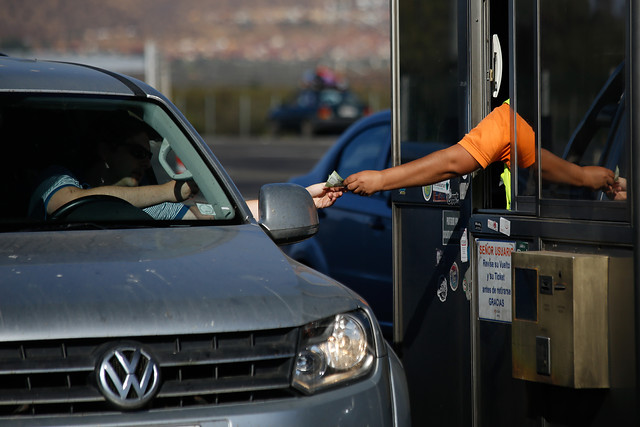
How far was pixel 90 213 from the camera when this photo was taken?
402cm

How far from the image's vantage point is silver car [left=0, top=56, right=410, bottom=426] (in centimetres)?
292

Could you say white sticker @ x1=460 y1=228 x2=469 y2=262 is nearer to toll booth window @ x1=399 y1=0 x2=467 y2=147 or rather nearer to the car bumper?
toll booth window @ x1=399 y1=0 x2=467 y2=147

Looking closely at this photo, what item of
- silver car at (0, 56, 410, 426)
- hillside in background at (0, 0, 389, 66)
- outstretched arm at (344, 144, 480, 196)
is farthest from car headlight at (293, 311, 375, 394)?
hillside in background at (0, 0, 389, 66)

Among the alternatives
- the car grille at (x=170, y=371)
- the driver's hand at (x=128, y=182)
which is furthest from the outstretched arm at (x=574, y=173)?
the driver's hand at (x=128, y=182)

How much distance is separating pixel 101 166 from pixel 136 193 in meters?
0.25

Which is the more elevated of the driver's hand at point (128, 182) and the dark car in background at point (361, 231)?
the driver's hand at point (128, 182)

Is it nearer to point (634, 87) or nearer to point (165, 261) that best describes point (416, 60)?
point (634, 87)

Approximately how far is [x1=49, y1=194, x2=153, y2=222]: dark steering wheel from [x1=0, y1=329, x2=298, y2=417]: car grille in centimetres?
105

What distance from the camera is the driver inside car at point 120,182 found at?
4.11 meters

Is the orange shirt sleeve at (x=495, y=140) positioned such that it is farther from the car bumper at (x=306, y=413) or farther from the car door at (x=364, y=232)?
the car door at (x=364, y=232)

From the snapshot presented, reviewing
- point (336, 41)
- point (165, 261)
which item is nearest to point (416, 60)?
point (165, 261)

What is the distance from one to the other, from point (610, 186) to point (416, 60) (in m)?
1.40

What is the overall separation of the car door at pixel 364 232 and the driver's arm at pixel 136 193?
2.69 meters

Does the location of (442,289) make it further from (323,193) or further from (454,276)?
(323,193)
